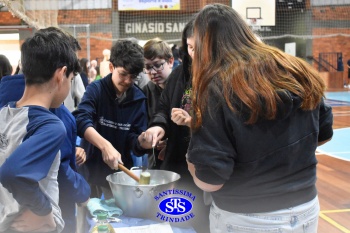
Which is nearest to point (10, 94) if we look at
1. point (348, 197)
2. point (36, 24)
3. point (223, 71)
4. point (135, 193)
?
point (135, 193)

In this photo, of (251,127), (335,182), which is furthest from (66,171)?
(335,182)

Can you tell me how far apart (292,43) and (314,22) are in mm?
1209

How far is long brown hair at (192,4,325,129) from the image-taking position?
1165mm

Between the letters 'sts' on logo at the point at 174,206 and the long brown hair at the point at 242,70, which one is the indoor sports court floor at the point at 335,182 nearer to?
the letters 'sts' on logo at the point at 174,206

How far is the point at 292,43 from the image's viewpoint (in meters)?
15.9

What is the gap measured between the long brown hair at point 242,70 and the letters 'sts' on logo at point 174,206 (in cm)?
60

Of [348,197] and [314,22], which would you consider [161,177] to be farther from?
[314,22]

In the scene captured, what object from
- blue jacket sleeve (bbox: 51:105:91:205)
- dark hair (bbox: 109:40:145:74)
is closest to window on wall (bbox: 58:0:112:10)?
dark hair (bbox: 109:40:145:74)

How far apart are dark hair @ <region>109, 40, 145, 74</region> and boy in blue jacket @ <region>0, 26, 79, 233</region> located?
69 centimetres

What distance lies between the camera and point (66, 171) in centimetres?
141

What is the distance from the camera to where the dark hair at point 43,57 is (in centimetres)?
128

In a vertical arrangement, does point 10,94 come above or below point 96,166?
above

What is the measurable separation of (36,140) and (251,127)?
60 centimetres

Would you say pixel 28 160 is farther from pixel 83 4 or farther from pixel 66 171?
pixel 83 4
